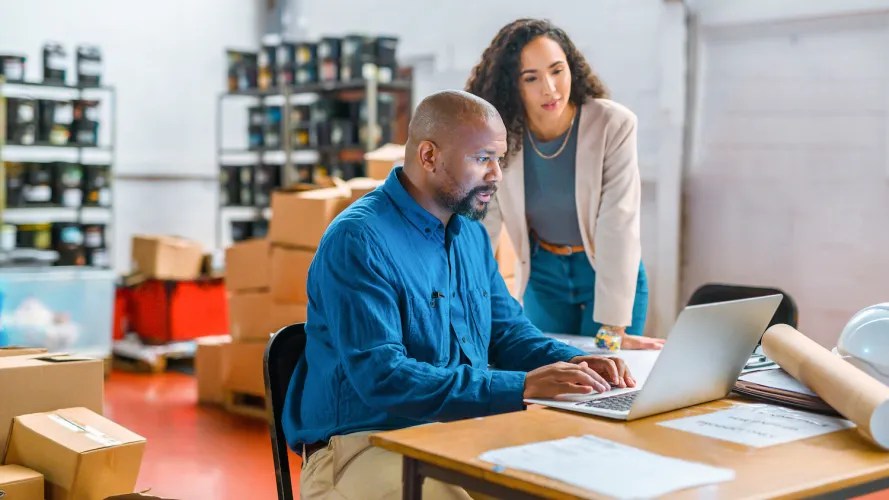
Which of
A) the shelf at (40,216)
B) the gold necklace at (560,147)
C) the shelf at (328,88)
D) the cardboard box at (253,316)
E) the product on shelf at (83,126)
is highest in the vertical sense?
the shelf at (328,88)

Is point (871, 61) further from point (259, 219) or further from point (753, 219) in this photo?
point (259, 219)

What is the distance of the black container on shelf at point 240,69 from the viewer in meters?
7.95

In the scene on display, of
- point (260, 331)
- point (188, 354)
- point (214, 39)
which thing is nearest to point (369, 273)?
point (260, 331)

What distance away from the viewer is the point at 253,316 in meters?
5.46

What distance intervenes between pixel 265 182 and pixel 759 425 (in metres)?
6.39

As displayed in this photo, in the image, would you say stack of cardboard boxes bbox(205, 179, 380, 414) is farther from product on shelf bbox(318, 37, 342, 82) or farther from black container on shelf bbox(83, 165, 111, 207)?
product on shelf bbox(318, 37, 342, 82)

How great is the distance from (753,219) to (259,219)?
3.74 meters

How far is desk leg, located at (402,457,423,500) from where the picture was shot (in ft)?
5.21

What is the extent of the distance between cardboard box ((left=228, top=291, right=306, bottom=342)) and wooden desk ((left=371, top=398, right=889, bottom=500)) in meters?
3.63

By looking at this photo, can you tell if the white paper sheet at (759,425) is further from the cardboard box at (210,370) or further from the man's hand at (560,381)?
the cardboard box at (210,370)

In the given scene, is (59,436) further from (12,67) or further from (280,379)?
(12,67)

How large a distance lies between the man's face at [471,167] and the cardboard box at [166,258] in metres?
5.25

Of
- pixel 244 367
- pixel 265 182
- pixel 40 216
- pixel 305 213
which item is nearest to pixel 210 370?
pixel 244 367

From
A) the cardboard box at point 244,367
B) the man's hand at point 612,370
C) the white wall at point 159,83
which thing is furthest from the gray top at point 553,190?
the white wall at point 159,83
